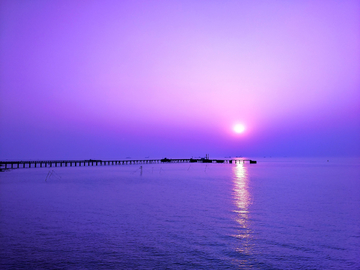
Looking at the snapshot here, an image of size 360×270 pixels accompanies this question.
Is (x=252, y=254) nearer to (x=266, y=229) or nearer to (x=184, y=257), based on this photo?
(x=184, y=257)

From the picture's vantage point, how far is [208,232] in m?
14.4

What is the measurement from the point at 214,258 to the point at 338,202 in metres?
Answer: 18.5

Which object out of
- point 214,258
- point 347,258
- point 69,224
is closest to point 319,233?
point 347,258

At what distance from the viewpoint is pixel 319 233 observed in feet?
47.3

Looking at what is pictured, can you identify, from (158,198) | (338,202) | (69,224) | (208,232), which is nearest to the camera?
(208,232)

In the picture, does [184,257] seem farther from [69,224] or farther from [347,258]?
[69,224]

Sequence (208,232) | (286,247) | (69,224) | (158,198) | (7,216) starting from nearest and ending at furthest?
(286,247), (208,232), (69,224), (7,216), (158,198)

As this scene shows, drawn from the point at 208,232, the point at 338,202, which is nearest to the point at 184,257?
the point at 208,232

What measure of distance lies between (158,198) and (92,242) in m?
14.1

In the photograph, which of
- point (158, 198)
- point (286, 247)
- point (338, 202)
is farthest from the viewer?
point (158, 198)

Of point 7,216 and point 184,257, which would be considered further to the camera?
point 7,216

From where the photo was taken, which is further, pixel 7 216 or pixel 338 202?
pixel 338 202

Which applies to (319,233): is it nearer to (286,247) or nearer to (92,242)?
(286,247)

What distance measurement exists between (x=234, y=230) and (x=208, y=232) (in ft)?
4.71
